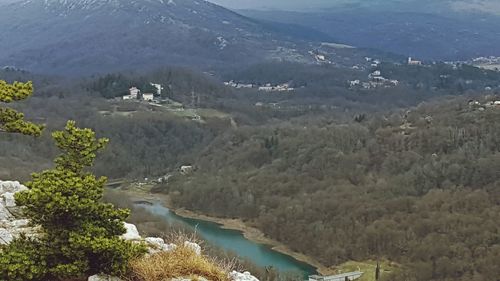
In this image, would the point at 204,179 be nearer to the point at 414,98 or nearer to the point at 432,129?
the point at 432,129

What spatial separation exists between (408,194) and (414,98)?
118m

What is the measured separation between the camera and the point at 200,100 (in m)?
155

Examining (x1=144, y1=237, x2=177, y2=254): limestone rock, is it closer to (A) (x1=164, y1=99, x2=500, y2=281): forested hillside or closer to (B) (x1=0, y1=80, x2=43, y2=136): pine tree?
(B) (x1=0, y1=80, x2=43, y2=136): pine tree

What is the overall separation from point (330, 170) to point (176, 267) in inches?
3128

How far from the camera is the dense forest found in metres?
62.5

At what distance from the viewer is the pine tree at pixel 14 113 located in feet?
36.4

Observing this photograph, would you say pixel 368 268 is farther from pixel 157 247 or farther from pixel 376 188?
pixel 157 247

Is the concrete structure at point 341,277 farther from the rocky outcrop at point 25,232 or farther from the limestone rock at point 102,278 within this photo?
the limestone rock at point 102,278

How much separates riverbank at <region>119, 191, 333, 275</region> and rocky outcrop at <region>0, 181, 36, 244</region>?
159 ft

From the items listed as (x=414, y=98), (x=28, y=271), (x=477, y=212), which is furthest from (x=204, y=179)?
(x=414, y=98)

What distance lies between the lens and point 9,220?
12273 mm

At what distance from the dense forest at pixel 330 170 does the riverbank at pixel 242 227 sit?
1195 millimetres

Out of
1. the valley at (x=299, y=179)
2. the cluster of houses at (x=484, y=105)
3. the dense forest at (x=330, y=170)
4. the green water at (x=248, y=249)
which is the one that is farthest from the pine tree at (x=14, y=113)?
the cluster of houses at (x=484, y=105)

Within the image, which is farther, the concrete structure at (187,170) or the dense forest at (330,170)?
the concrete structure at (187,170)
